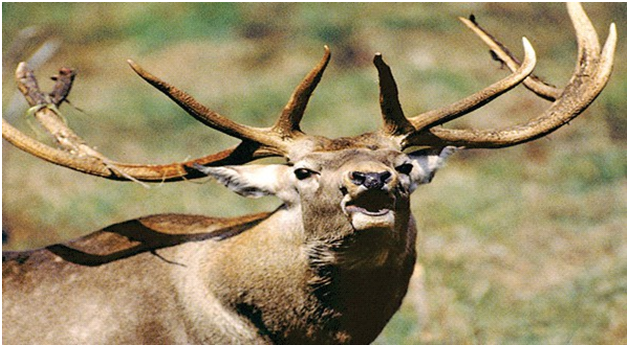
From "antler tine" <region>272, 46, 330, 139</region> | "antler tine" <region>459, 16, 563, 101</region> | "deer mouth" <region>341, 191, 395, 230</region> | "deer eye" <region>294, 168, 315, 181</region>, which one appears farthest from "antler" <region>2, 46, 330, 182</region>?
"antler tine" <region>459, 16, 563, 101</region>

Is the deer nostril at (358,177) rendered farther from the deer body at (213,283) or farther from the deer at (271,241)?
Answer: the deer body at (213,283)

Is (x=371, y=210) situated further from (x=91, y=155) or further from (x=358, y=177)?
(x=91, y=155)

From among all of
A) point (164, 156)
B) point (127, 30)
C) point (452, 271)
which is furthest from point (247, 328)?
point (127, 30)

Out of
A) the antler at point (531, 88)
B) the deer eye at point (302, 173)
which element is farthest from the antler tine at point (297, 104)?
the antler at point (531, 88)

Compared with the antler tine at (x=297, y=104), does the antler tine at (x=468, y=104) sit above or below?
below

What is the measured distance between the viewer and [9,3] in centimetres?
1659

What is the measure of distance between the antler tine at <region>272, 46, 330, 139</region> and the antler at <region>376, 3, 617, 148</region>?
0.35m

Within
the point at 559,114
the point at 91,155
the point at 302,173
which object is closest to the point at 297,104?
the point at 302,173

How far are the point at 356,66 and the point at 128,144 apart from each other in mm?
3348

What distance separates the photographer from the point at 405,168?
5.66 m

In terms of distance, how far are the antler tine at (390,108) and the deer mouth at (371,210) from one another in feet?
1.92

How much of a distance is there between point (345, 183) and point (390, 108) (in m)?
0.62

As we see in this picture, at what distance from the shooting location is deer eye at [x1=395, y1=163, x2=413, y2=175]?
5.62m

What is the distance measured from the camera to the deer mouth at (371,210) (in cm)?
523
